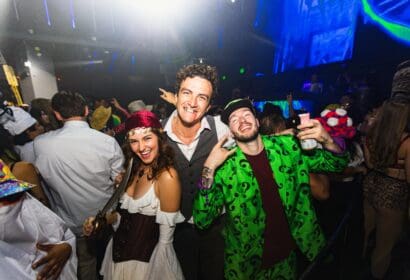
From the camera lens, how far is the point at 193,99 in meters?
2.25

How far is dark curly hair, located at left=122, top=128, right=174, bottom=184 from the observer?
177cm

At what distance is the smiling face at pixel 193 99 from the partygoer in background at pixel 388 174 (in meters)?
2.10

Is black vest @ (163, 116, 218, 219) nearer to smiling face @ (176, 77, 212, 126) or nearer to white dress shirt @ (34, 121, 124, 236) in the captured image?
smiling face @ (176, 77, 212, 126)

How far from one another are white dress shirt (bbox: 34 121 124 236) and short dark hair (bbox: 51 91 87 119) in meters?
0.11

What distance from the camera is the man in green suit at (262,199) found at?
1.76 m

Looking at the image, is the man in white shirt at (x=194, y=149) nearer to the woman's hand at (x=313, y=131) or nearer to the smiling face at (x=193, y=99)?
the smiling face at (x=193, y=99)

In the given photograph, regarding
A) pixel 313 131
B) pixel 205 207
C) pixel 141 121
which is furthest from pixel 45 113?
pixel 313 131

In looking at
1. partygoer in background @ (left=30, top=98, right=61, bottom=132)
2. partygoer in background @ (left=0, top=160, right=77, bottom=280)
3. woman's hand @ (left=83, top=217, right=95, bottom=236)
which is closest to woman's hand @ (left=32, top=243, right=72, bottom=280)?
partygoer in background @ (left=0, top=160, right=77, bottom=280)

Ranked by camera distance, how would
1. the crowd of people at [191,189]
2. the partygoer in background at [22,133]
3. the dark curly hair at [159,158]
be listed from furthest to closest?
the partygoer in background at [22,133] → the dark curly hair at [159,158] → the crowd of people at [191,189]

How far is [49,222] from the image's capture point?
1.39m

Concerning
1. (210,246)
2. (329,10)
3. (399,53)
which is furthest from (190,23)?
(210,246)

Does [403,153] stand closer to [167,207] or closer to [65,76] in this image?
[167,207]

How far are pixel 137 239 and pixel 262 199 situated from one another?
1.05m

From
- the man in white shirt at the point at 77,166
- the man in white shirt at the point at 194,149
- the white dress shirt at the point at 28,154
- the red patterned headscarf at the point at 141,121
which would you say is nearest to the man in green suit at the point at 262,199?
the man in white shirt at the point at 194,149
